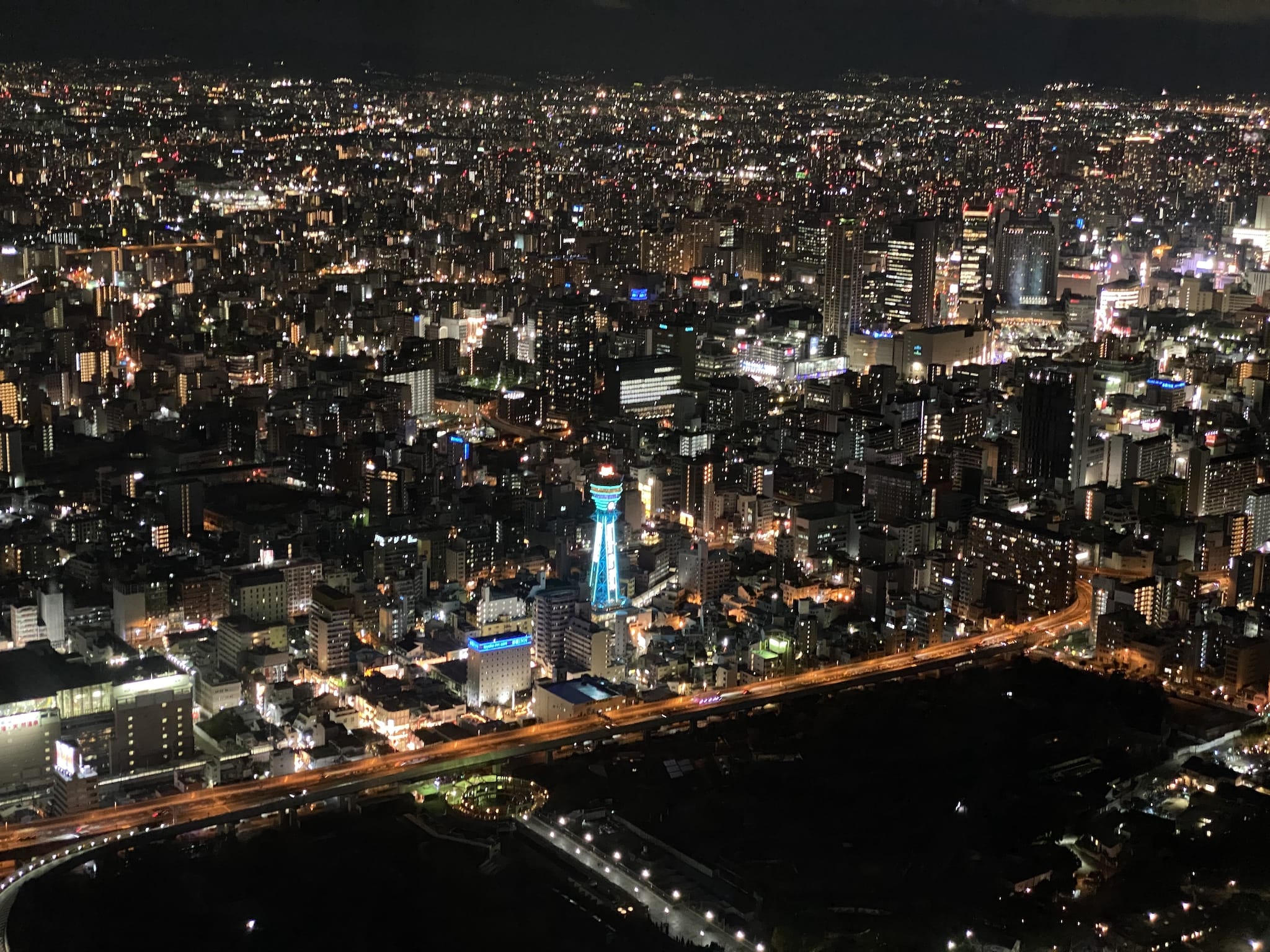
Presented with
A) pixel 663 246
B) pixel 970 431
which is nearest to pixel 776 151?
pixel 663 246

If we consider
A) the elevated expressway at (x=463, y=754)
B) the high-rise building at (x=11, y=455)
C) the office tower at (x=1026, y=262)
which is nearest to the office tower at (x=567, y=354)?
the high-rise building at (x=11, y=455)

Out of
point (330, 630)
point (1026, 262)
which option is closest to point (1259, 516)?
point (330, 630)

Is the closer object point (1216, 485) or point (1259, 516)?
point (1259, 516)

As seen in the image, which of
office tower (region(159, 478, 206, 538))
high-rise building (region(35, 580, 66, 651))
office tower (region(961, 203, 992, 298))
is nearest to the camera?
high-rise building (region(35, 580, 66, 651))

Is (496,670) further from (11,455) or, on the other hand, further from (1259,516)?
(11,455)

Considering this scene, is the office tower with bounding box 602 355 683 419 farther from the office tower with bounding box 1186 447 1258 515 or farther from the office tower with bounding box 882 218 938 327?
the office tower with bounding box 1186 447 1258 515

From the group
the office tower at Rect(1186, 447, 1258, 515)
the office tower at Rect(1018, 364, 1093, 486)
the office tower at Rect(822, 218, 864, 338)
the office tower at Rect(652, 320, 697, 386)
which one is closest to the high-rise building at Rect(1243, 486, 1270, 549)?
the office tower at Rect(1186, 447, 1258, 515)
